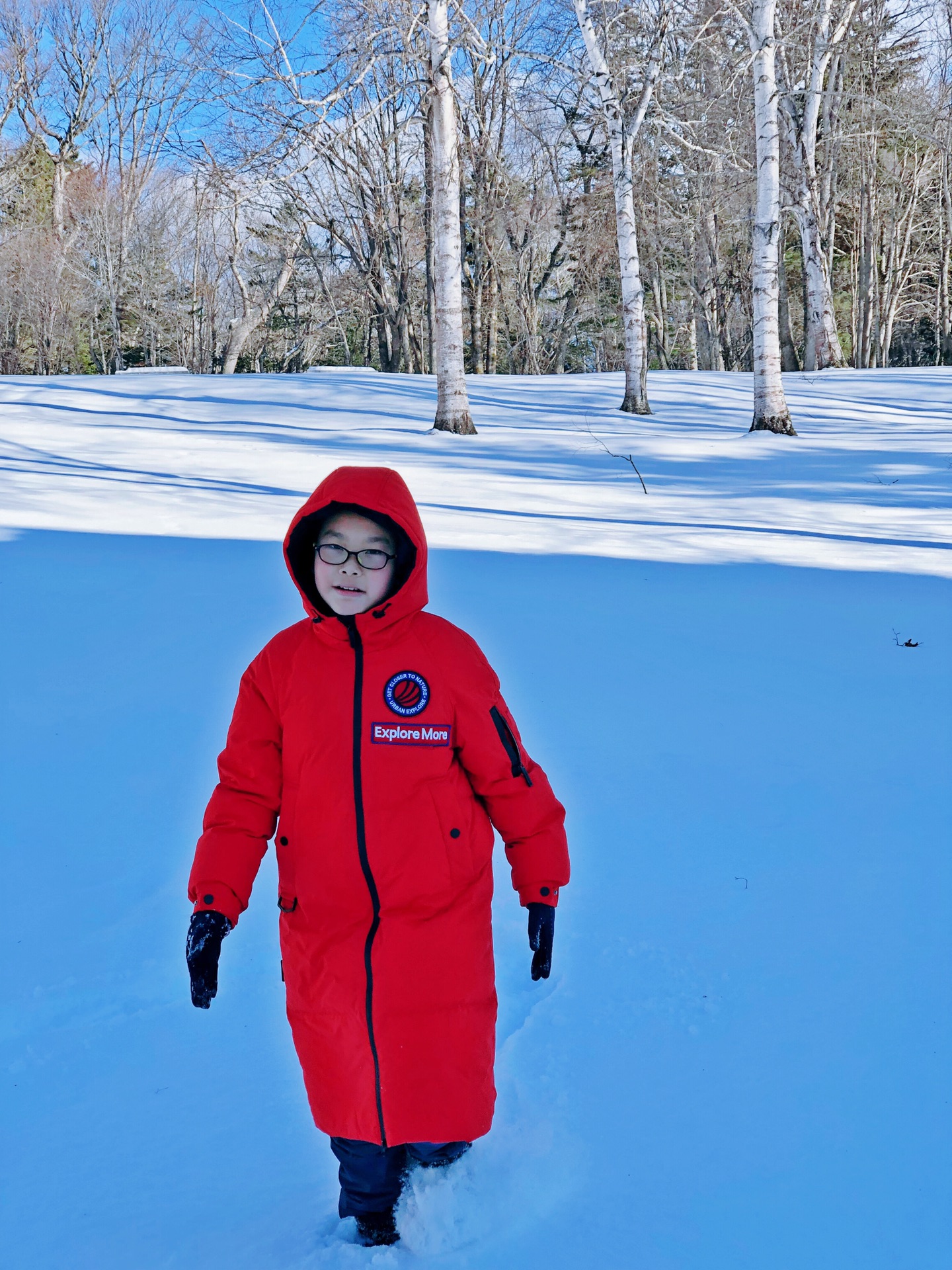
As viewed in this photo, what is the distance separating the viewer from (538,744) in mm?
3541

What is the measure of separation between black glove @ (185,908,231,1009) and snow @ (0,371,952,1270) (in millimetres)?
455

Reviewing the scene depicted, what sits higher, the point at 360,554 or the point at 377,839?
the point at 360,554

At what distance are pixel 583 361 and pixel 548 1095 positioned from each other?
37828 millimetres

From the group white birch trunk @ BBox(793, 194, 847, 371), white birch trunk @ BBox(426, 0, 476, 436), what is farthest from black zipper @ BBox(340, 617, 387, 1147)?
white birch trunk @ BBox(793, 194, 847, 371)

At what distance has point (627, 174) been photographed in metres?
11.6

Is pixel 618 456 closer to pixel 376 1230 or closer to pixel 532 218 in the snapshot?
pixel 376 1230

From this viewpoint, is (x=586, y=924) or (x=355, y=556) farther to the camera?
(x=586, y=924)

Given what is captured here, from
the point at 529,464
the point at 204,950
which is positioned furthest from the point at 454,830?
the point at 529,464

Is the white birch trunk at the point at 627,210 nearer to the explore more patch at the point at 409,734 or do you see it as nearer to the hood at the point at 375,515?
the hood at the point at 375,515

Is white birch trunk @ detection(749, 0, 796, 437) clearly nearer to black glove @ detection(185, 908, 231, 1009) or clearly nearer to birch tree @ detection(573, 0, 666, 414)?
birch tree @ detection(573, 0, 666, 414)

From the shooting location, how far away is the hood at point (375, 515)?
5.37 ft

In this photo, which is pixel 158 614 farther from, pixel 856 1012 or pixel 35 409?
pixel 35 409

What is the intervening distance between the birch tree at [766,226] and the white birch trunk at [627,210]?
1.37 m

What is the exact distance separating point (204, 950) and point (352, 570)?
0.66 metres
